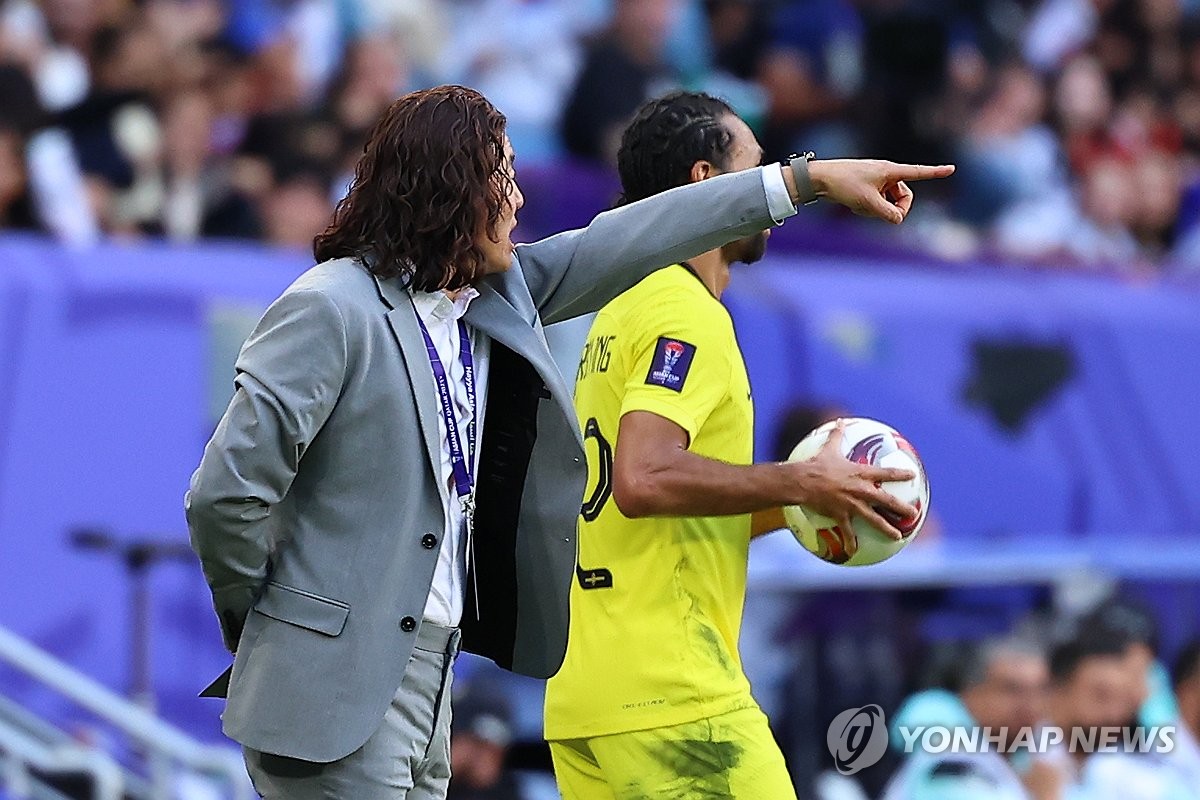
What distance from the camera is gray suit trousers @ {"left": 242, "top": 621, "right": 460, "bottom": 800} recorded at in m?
3.20

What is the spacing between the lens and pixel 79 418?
22.4 ft

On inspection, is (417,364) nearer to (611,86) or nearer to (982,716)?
(982,716)

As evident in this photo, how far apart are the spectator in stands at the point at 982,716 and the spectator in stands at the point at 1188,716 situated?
0.60 metres

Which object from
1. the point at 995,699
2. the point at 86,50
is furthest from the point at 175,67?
the point at 995,699

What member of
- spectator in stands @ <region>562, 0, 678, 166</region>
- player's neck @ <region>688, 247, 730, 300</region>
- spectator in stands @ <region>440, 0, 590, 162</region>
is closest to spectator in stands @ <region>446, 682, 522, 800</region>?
player's neck @ <region>688, 247, 730, 300</region>

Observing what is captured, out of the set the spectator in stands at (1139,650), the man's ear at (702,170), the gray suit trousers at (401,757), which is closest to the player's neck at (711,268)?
the man's ear at (702,170)

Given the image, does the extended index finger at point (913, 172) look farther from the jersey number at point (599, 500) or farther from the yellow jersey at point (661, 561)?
the jersey number at point (599, 500)

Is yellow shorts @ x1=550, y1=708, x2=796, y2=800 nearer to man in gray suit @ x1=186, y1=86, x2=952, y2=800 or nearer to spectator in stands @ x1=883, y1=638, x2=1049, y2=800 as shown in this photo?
man in gray suit @ x1=186, y1=86, x2=952, y2=800

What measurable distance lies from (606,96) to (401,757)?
22.6 feet

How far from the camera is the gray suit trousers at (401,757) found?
10.5 ft

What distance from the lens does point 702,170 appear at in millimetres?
4160

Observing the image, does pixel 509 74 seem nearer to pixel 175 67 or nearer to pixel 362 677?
pixel 175 67

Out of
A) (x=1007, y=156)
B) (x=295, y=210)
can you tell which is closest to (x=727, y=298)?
(x=295, y=210)

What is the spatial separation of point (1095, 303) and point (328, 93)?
12.9 feet
